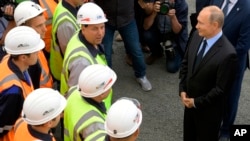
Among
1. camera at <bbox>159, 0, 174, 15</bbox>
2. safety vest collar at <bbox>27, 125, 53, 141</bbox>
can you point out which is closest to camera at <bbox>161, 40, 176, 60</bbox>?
camera at <bbox>159, 0, 174, 15</bbox>

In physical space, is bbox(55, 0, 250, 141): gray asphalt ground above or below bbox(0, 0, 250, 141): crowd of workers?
below

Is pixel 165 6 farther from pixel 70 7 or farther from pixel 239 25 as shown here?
pixel 70 7

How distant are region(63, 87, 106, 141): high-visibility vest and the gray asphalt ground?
1.75 meters

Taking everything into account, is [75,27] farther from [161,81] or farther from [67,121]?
[161,81]

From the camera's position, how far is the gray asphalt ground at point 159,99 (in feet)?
15.1

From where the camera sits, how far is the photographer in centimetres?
530

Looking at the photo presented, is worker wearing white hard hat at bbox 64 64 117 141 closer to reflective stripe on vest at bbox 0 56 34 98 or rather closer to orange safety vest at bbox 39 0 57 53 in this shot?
reflective stripe on vest at bbox 0 56 34 98

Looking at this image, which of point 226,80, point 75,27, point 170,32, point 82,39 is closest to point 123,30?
point 170,32

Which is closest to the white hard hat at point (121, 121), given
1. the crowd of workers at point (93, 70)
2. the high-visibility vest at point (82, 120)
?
the crowd of workers at point (93, 70)

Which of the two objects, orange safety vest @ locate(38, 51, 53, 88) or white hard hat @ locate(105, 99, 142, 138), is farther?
orange safety vest @ locate(38, 51, 53, 88)

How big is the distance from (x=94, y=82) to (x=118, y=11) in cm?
222

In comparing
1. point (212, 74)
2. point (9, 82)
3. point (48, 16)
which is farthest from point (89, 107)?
point (48, 16)

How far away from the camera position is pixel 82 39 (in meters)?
3.56

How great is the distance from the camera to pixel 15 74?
3.06 meters
